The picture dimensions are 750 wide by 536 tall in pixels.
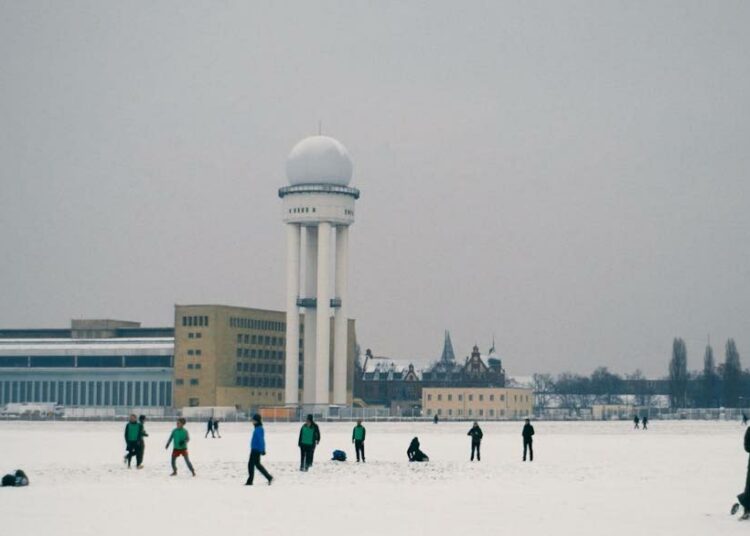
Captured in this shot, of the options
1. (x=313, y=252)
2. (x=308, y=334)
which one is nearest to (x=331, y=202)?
(x=313, y=252)

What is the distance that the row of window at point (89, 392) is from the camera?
503 feet

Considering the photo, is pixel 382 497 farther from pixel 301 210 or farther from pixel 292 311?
pixel 292 311

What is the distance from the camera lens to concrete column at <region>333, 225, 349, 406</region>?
465ft

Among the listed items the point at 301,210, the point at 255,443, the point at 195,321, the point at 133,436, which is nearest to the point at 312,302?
the point at 301,210

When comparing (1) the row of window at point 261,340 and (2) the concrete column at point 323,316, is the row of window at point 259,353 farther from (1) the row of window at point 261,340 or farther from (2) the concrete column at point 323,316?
(2) the concrete column at point 323,316

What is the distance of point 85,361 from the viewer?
15850 centimetres

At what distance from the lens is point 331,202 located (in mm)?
139125

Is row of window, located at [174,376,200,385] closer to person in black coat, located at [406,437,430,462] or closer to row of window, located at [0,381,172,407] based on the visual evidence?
row of window, located at [0,381,172,407]

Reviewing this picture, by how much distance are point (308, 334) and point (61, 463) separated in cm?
10382

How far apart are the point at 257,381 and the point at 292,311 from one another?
14217 millimetres

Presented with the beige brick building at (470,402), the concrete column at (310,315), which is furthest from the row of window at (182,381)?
the beige brick building at (470,402)

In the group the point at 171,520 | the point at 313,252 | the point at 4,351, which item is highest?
the point at 313,252

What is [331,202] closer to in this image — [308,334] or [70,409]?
[308,334]

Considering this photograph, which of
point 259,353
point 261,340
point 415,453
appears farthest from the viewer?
point 261,340
